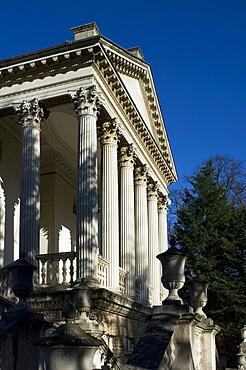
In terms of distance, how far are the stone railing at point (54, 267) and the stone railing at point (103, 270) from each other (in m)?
1.07

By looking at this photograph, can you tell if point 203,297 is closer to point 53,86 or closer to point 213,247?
point 53,86

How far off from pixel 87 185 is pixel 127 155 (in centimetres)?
564

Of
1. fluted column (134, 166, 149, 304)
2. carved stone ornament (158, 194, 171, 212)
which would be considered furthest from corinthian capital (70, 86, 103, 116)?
carved stone ornament (158, 194, 171, 212)

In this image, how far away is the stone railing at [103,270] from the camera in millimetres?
17062

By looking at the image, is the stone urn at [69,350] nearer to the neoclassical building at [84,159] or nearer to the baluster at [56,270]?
the neoclassical building at [84,159]

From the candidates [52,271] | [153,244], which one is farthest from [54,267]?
[153,244]

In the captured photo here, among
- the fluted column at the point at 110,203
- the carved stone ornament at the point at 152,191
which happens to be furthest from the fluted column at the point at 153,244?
the fluted column at the point at 110,203

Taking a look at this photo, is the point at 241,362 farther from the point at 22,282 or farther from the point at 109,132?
the point at 109,132

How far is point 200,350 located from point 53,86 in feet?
34.5

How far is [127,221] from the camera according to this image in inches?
812

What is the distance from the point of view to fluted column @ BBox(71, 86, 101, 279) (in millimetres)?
15664

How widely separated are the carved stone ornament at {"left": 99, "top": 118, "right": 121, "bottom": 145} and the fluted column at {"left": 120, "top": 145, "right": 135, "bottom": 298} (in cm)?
240

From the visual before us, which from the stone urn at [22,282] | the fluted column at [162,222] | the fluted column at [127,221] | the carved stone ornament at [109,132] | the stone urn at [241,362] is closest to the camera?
the stone urn at [22,282]

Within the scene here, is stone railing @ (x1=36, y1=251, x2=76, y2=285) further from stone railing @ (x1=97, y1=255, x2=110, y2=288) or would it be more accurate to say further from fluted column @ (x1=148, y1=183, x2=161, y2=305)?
fluted column @ (x1=148, y1=183, x2=161, y2=305)
